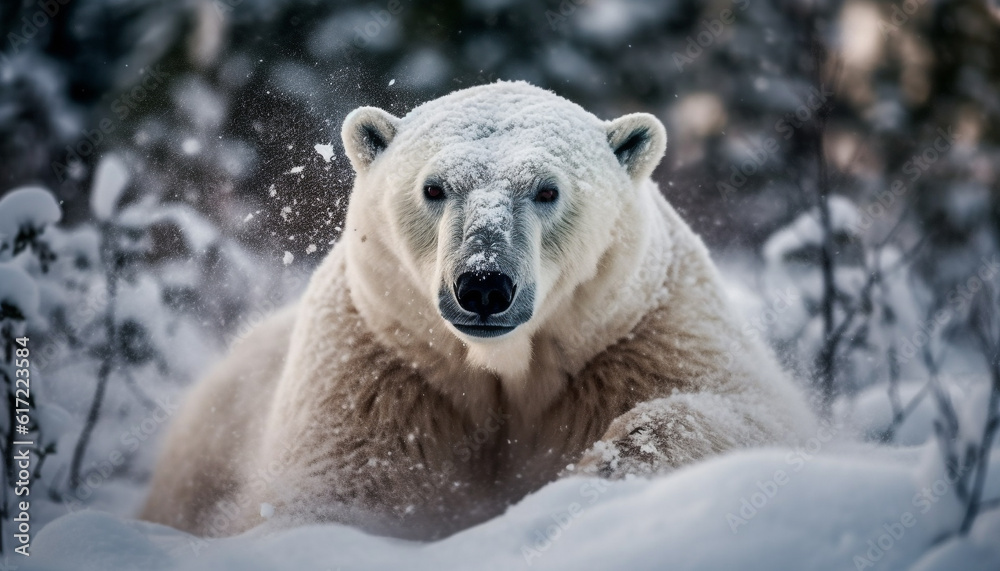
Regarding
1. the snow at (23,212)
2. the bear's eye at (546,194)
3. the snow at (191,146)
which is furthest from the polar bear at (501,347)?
the snow at (191,146)

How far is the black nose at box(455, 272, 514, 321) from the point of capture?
2664 millimetres

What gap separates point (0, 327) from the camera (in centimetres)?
396

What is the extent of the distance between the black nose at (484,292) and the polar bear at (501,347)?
0.52 feet

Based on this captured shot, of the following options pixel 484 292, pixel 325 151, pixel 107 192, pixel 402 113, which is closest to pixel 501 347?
pixel 484 292

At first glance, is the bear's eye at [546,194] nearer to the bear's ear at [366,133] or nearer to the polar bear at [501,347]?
the polar bear at [501,347]

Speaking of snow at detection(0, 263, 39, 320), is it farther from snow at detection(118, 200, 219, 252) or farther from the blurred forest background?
snow at detection(118, 200, 219, 252)

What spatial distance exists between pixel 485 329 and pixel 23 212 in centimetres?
290

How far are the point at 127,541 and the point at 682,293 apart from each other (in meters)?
2.18

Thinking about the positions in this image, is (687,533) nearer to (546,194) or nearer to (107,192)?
(546,194)

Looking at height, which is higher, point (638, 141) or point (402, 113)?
point (402, 113)

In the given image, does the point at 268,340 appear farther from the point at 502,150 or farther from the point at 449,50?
the point at 449,50

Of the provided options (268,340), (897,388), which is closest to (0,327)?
(268,340)

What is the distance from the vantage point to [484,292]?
8.77 feet

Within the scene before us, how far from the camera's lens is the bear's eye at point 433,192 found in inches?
120
